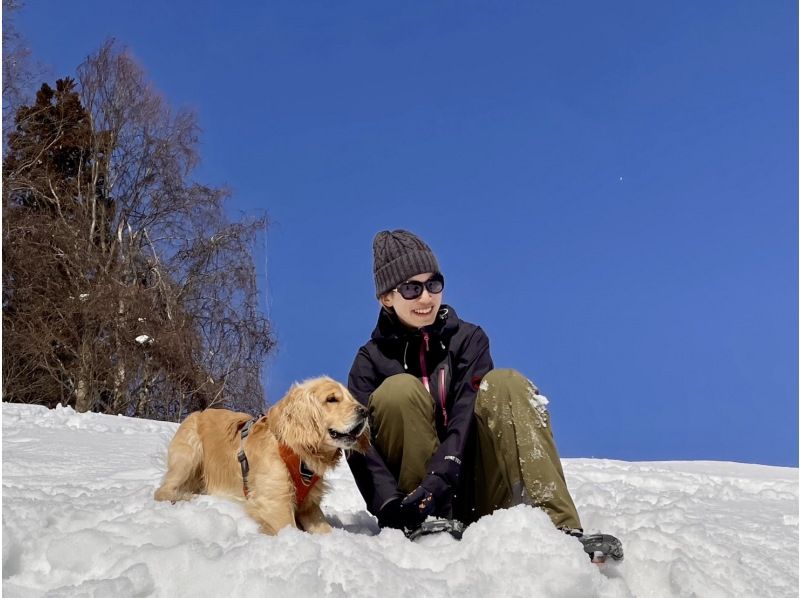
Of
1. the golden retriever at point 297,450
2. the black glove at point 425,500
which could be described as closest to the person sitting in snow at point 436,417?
the black glove at point 425,500

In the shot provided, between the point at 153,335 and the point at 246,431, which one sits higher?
the point at 153,335

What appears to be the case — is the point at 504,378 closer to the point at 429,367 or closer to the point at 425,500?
the point at 429,367

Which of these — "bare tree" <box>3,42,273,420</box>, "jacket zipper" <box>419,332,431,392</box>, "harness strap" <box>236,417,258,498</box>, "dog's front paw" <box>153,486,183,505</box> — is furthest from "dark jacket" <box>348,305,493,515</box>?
"bare tree" <box>3,42,273,420</box>

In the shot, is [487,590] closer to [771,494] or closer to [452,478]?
[452,478]

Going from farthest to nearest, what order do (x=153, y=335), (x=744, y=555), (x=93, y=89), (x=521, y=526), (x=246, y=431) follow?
(x=93, y=89), (x=153, y=335), (x=246, y=431), (x=744, y=555), (x=521, y=526)

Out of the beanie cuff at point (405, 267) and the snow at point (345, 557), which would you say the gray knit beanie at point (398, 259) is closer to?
the beanie cuff at point (405, 267)

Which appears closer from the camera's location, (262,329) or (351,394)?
(351,394)

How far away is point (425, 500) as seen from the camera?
2.54 meters

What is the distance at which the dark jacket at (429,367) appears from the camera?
275 cm

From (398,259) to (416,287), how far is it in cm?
16

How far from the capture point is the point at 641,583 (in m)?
2.30

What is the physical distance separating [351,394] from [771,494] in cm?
372

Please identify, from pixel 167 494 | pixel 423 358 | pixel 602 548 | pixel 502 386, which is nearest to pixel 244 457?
pixel 167 494

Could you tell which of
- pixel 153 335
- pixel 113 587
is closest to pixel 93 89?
pixel 153 335
